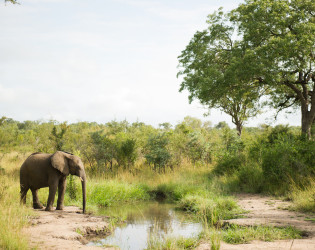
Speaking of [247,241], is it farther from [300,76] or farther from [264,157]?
[300,76]

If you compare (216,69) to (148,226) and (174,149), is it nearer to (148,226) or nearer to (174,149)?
(174,149)

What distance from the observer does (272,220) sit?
8.26 meters

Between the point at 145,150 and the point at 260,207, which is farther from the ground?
the point at 145,150

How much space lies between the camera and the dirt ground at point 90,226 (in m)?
6.12

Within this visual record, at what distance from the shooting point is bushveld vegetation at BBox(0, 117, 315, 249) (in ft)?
35.7

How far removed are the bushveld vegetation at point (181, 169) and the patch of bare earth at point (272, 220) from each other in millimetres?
485

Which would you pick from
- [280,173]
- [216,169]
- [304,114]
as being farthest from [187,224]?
[304,114]

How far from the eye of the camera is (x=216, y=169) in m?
16.4

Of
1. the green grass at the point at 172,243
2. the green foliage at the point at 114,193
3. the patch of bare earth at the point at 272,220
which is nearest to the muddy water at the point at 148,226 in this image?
the green grass at the point at 172,243

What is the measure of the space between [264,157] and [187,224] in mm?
6060

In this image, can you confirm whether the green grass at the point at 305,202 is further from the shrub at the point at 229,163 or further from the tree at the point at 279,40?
the tree at the point at 279,40

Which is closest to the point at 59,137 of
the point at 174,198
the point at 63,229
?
the point at 174,198

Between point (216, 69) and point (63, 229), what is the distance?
1479 centimetres

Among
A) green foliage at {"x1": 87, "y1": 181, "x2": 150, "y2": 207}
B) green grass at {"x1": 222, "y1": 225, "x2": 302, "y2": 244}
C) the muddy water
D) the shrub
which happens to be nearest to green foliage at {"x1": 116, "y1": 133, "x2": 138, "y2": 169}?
green foliage at {"x1": 87, "y1": 181, "x2": 150, "y2": 207}
